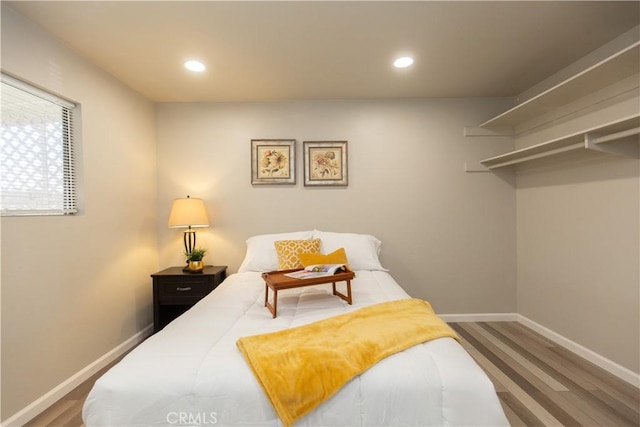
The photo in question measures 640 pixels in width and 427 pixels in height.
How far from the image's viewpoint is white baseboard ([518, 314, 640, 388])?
6.57 feet

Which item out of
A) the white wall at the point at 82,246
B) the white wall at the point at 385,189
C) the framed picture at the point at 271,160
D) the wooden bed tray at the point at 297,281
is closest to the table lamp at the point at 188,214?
the white wall at the point at 385,189

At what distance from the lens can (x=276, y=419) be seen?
1.04 meters

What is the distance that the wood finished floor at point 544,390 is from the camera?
1.69 meters

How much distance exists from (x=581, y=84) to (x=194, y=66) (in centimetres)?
290

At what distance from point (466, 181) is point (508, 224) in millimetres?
646

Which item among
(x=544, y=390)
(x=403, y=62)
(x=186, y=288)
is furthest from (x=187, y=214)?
(x=544, y=390)

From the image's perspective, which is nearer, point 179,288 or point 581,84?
point 581,84

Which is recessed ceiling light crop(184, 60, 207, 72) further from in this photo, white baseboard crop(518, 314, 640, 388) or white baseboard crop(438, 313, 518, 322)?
white baseboard crop(518, 314, 640, 388)

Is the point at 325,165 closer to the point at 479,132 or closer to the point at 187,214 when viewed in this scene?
the point at 187,214

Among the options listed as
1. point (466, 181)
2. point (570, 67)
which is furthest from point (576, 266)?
point (570, 67)

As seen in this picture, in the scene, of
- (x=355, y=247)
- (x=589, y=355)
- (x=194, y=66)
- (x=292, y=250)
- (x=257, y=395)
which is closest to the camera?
(x=257, y=395)

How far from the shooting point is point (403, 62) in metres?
2.37

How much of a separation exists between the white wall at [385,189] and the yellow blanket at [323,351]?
1.72m

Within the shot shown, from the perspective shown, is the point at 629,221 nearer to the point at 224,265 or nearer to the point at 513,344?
the point at 513,344
